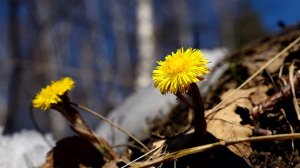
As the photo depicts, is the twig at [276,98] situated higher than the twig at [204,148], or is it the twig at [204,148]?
the twig at [276,98]

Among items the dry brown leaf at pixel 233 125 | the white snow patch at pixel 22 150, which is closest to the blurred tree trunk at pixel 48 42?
the white snow patch at pixel 22 150

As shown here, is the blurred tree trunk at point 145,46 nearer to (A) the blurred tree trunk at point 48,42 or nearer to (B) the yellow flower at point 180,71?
(A) the blurred tree trunk at point 48,42

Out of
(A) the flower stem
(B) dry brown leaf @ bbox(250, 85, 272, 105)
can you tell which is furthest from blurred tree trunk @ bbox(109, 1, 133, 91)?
(A) the flower stem

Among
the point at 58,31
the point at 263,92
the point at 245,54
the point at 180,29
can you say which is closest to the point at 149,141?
the point at 263,92

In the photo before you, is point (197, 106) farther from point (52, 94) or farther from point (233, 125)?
point (52, 94)

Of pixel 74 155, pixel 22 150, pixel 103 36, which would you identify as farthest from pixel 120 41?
pixel 74 155
